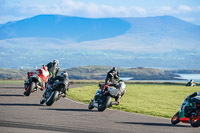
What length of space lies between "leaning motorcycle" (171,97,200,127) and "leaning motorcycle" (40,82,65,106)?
6848 mm

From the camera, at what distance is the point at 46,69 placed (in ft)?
97.8

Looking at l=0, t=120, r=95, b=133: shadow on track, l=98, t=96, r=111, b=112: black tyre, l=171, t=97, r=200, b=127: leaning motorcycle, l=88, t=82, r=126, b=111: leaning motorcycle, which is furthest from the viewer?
l=88, t=82, r=126, b=111: leaning motorcycle

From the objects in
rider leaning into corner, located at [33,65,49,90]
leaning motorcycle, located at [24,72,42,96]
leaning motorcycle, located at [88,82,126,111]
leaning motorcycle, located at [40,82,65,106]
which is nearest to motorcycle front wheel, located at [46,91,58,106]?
leaning motorcycle, located at [40,82,65,106]

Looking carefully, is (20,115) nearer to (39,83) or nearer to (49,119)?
(49,119)

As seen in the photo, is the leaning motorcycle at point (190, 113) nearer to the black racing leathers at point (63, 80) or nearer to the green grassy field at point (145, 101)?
the green grassy field at point (145, 101)

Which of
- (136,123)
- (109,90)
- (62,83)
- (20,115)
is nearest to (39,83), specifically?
(62,83)

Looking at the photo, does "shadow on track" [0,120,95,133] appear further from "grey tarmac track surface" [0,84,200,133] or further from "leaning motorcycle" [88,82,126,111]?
"leaning motorcycle" [88,82,126,111]

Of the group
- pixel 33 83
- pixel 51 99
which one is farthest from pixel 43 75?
pixel 51 99

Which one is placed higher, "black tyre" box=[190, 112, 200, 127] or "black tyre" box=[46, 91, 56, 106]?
"black tyre" box=[46, 91, 56, 106]

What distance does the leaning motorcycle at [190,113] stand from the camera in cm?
1609

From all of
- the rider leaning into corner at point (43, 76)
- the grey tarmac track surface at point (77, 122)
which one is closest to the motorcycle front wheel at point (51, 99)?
the grey tarmac track surface at point (77, 122)

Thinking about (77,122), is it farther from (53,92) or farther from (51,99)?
(53,92)

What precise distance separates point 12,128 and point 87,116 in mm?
4517

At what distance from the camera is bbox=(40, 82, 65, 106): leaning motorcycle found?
22484 mm
